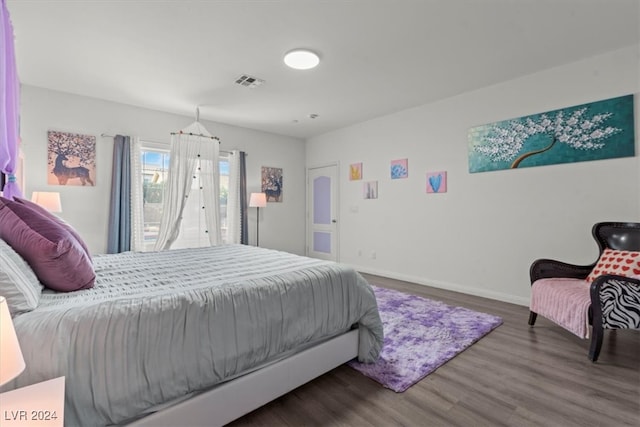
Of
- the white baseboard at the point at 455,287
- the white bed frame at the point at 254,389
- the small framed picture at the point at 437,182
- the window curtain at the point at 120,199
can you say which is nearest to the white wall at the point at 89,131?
the window curtain at the point at 120,199

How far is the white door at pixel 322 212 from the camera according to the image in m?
5.76

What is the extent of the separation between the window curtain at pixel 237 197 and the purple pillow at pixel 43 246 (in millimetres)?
3544

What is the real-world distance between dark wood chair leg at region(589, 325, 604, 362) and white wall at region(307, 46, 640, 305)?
121cm

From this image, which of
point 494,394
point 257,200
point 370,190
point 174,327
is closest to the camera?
point 174,327

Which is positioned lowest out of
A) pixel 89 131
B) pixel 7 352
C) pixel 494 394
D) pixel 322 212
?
pixel 494 394

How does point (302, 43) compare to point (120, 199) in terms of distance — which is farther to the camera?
point (120, 199)

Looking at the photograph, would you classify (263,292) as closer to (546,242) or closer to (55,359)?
(55,359)

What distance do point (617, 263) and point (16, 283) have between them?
3.98 metres

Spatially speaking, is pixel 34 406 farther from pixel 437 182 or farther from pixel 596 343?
pixel 437 182

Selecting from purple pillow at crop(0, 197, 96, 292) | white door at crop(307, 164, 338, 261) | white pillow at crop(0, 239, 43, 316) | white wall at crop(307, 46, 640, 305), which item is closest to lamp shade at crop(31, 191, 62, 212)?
purple pillow at crop(0, 197, 96, 292)

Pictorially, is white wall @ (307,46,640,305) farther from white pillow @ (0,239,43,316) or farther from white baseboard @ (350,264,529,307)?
white pillow @ (0,239,43,316)

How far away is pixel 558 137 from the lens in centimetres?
316

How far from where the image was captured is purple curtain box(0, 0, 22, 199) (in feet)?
5.80

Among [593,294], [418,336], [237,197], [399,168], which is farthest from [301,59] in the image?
[593,294]
